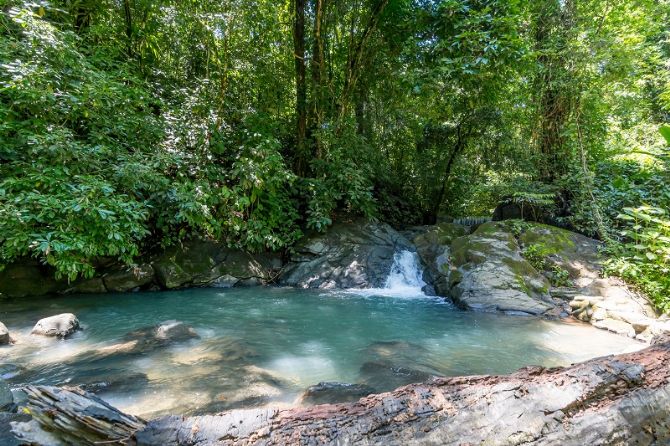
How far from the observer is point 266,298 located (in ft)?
24.2

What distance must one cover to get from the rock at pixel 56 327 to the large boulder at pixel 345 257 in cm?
449

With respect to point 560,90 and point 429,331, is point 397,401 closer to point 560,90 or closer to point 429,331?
point 429,331

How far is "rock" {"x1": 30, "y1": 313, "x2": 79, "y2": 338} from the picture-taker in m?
4.73

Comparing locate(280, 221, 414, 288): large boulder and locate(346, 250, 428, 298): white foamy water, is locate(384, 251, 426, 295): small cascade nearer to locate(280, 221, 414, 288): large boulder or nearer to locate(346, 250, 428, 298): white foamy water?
locate(346, 250, 428, 298): white foamy water

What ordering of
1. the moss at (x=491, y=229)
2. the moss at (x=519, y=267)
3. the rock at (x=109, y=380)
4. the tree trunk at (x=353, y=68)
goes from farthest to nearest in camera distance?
1. the tree trunk at (x=353, y=68)
2. the moss at (x=491, y=229)
3. the moss at (x=519, y=267)
4. the rock at (x=109, y=380)

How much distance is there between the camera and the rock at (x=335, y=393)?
9.78ft

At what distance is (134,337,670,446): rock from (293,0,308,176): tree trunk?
9218 mm

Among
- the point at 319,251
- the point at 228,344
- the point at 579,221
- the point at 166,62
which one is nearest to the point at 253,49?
the point at 166,62

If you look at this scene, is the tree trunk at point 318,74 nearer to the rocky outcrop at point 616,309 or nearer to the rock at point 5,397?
the rocky outcrop at point 616,309

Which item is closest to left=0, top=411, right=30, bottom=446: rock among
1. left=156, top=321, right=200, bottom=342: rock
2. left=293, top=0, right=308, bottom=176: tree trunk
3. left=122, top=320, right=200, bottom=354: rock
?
left=122, top=320, right=200, bottom=354: rock

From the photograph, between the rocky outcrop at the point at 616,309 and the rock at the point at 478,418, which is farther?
the rocky outcrop at the point at 616,309

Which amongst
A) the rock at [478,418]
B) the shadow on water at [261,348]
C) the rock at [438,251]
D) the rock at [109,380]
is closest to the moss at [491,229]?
the rock at [438,251]

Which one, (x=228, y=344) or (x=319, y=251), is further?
(x=319, y=251)

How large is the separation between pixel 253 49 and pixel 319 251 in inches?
215
